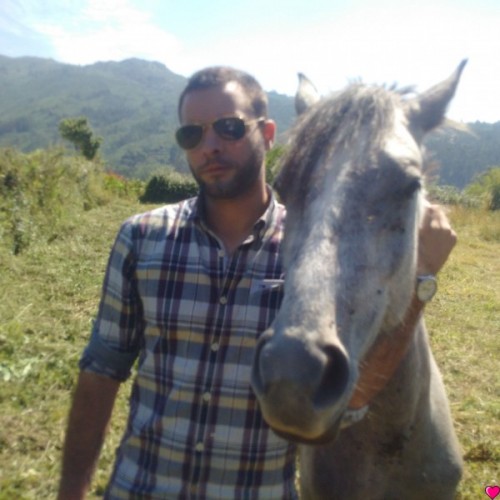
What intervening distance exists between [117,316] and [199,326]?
16.5 inches

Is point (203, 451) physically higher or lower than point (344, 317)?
lower

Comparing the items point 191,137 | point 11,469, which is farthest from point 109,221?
point 191,137

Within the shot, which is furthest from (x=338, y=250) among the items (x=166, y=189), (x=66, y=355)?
(x=166, y=189)

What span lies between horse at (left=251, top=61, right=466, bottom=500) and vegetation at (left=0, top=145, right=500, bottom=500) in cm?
118

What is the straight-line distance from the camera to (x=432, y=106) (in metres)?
2.52

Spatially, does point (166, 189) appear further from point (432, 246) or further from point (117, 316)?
point (432, 246)

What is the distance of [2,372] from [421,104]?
542 centimetres

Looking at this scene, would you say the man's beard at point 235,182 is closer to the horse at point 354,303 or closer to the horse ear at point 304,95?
the horse at point 354,303

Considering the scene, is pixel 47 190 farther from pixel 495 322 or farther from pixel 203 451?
pixel 203 451

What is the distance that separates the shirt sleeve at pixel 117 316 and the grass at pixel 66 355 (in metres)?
2.46

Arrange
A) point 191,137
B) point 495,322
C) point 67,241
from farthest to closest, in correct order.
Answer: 1. point 67,241
2. point 495,322
3. point 191,137

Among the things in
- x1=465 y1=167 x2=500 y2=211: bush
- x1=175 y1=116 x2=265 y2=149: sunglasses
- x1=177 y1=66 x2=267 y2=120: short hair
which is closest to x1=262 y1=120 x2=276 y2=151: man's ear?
x1=177 y1=66 x2=267 y2=120: short hair

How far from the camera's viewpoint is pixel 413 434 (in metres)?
2.56

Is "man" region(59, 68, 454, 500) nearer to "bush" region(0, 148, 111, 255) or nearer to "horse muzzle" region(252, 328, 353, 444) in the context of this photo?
"horse muzzle" region(252, 328, 353, 444)
